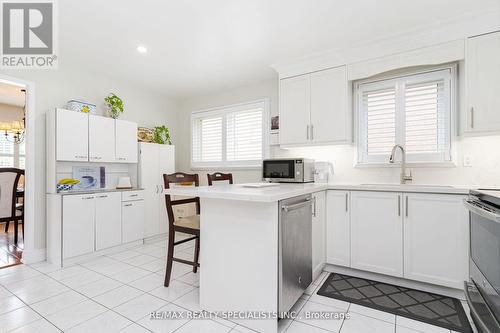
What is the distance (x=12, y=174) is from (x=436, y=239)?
5425 mm

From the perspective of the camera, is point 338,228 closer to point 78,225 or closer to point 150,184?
point 150,184

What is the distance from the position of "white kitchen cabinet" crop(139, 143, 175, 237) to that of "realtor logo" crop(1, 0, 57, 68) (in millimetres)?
1588

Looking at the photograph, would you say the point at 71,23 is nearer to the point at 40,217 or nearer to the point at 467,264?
the point at 40,217

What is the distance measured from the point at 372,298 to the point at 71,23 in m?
3.83

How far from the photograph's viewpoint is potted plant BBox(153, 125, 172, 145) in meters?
4.24

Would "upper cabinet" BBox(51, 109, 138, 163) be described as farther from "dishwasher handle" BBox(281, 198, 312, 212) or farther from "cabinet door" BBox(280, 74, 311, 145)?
"dishwasher handle" BBox(281, 198, 312, 212)

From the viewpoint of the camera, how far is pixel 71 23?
7.75 ft

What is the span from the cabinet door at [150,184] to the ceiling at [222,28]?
128 centimetres

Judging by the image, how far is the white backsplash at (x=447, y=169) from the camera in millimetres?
2414

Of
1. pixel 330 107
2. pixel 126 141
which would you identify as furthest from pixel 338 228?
pixel 126 141

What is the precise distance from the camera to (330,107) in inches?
116

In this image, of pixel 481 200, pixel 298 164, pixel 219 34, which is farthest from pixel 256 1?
pixel 481 200

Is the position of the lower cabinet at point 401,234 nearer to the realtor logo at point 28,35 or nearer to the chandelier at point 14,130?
the realtor logo at point 28,35

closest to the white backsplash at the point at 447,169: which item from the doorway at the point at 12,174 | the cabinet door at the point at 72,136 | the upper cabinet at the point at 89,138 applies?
the upper cabinet at the point at 89,138
